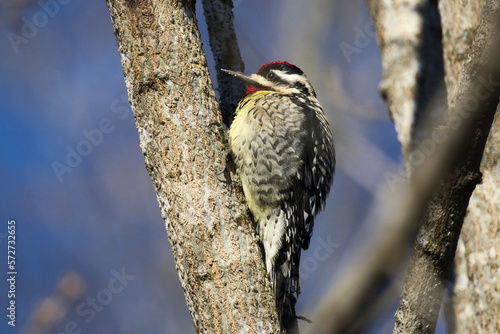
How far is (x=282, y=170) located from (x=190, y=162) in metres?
1.02

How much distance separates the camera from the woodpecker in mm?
3371

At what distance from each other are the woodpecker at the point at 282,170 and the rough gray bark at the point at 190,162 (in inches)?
23.0

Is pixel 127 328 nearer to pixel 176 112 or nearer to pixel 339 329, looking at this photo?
pixel 176 112

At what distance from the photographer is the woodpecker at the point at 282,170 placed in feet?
11.1

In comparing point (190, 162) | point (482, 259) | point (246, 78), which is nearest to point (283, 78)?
point (246, 78)

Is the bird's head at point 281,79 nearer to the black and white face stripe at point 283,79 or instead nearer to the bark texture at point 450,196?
the black and white face stripe at point 283,79

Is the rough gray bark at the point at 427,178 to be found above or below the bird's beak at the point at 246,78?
below

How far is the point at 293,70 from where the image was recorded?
13.9 feet

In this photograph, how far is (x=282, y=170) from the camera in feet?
11.7

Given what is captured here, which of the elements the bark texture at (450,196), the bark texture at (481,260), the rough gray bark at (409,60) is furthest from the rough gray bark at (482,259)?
the bark texture at (450,196)

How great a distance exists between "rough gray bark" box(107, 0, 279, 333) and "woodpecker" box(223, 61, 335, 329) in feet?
1.92

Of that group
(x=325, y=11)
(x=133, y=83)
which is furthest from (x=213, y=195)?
(x=325, y=11)

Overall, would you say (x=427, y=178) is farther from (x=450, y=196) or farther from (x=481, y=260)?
(x=481, y=260)

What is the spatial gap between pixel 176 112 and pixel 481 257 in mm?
2181
